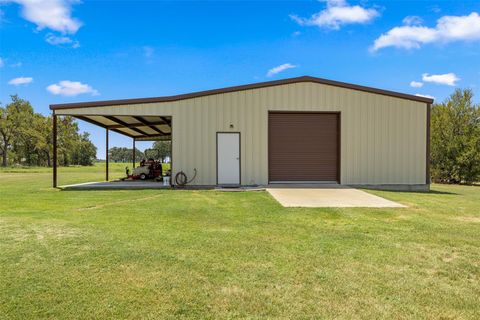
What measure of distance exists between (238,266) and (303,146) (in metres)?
9.39

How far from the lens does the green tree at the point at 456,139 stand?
64.0 ft

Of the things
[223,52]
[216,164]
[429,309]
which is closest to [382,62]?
[223,52]

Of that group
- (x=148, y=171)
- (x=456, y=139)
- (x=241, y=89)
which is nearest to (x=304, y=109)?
(x=241, y=89)

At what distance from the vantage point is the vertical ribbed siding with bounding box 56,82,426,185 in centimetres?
1152

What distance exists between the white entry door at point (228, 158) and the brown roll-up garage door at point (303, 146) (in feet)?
4.37

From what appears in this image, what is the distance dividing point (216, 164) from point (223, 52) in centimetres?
786

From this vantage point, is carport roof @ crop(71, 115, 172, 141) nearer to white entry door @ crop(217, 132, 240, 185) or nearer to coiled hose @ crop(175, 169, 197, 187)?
coiled hose @ crop(175, 169, 197, 187)

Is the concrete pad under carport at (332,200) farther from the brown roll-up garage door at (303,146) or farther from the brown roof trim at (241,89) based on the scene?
the brown roof trim at (241,89)

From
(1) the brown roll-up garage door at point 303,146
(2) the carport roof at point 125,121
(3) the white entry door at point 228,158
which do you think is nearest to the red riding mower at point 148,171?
(2) the carport roof at point 125,121

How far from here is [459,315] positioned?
7.75ft

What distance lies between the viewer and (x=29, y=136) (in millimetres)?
43531

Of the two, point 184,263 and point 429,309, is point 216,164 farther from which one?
point 429,309

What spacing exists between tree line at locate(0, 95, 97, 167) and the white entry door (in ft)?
130

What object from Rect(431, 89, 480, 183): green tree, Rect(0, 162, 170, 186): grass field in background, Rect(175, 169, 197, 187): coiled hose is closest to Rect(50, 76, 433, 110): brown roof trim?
Rect(175, 169, 197, 187): coiled hose
